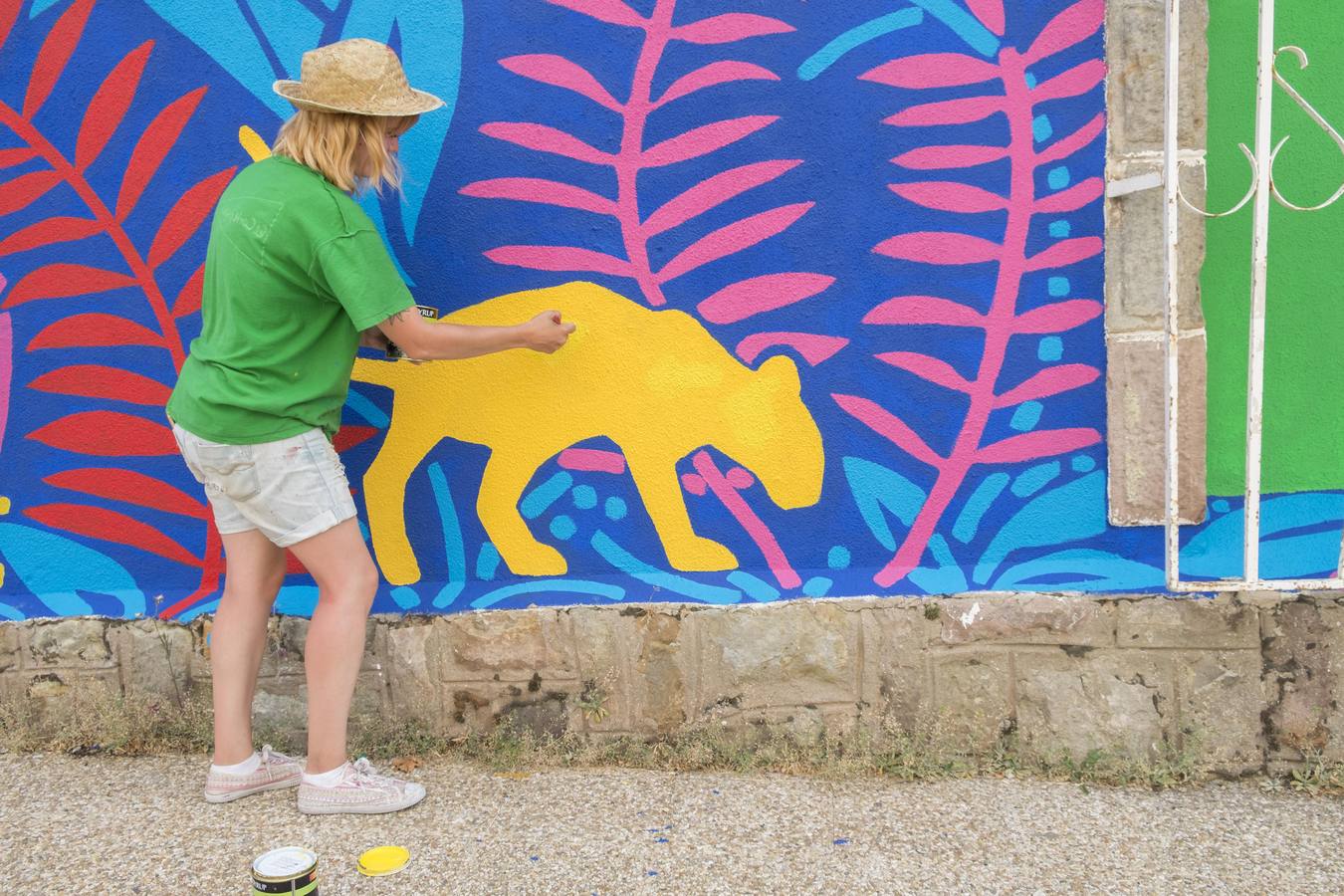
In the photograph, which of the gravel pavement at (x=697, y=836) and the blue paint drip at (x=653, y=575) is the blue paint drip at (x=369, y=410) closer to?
the blue paint drip at (x=653, y=575)

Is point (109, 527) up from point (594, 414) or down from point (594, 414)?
down

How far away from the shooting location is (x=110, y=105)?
3023 millimetres

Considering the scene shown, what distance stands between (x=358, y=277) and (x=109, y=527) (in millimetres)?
1434

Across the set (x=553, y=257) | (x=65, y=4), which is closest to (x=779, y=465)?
(x=553, y=257)

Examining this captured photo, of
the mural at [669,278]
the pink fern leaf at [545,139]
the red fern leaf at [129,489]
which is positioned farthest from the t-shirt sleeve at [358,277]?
the red fern leaf at [129,489]

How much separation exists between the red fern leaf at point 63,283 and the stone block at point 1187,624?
307cm

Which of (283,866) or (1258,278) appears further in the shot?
(1258,278)

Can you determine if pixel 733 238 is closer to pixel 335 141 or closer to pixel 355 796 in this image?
pixel 335 141

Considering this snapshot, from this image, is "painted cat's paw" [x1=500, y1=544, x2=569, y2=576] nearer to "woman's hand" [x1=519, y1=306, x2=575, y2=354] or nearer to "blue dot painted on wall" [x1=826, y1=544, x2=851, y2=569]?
"woman's hand" [x1=519, y1=306, x2=575, y2=354]

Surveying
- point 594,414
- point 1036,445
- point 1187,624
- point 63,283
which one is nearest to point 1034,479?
point 1036,445

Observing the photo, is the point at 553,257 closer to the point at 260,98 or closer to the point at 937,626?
the point at 260,98

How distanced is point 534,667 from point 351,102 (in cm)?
162

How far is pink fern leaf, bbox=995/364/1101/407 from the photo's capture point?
2826 millimetres

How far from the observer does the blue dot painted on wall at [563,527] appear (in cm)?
302
